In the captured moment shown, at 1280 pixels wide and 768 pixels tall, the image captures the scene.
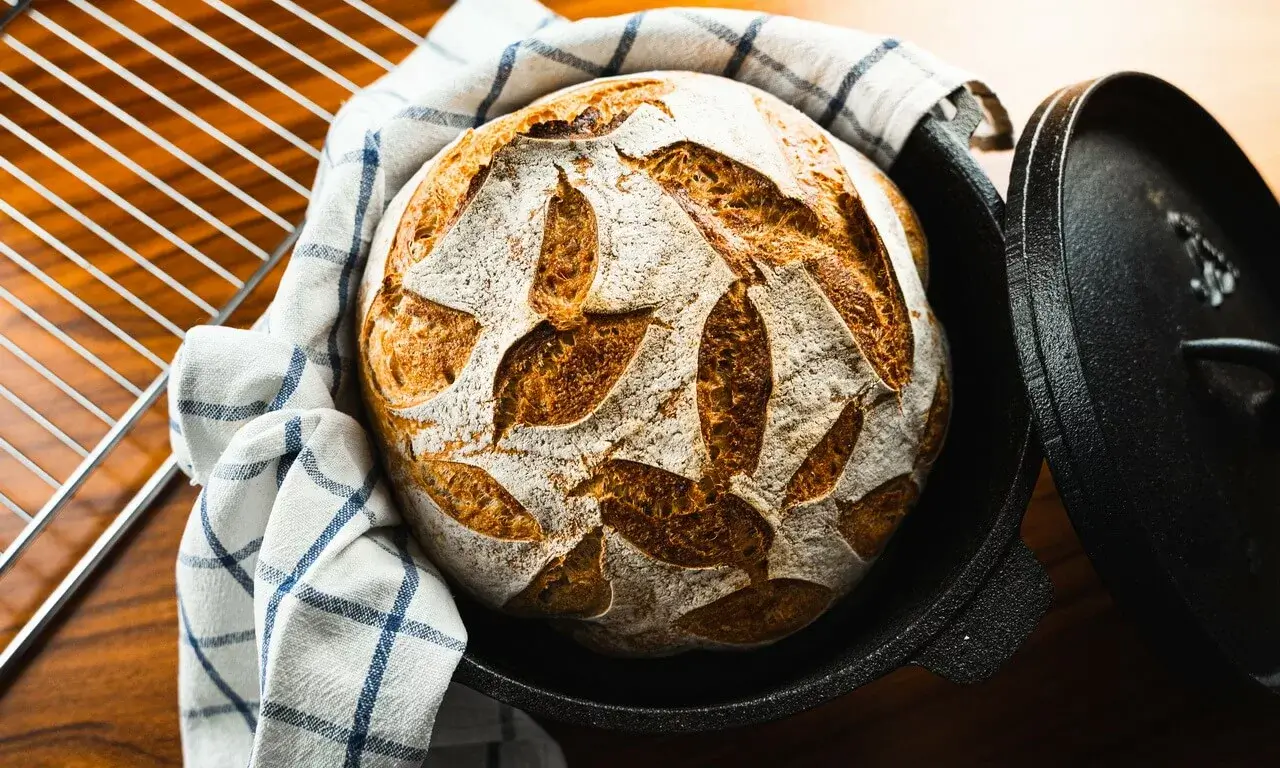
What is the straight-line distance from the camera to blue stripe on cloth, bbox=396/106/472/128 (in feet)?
2.56

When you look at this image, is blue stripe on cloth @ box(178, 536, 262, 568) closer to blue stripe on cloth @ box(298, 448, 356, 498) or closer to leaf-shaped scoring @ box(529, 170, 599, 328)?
blue stripe on cloth @ box(298, 448, 356, 498)

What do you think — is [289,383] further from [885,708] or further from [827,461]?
[885,708]

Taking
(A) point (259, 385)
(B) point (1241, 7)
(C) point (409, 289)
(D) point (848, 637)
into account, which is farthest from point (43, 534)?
(B) point (1241, 7)

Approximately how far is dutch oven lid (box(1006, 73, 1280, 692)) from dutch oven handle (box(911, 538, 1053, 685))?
0.16 feet

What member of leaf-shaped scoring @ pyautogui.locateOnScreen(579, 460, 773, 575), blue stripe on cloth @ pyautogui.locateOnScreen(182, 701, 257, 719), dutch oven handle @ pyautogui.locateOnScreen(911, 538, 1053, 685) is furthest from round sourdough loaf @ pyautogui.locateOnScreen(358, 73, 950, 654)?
blue stripe on cloth @ pyautogui.locateOnScreen(182, 701, 257, 719)

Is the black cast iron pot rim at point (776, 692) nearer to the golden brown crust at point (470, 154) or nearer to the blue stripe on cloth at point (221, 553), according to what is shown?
the blue stripe on cloth at point (221, 553)

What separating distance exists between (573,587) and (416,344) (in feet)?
0.72

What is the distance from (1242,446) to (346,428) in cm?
72

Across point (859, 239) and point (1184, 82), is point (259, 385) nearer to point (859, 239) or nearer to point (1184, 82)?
point (859, 239)

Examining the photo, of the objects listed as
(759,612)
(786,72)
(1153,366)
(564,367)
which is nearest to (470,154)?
(564,367)

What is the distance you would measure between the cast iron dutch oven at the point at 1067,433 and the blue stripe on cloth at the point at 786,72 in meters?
0.05

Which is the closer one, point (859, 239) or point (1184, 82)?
point (859, 239)

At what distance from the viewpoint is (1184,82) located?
103cm

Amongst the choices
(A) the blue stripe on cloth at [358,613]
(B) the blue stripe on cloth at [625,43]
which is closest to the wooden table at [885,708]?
(A) the blue stripe on cloth at [358,613]
